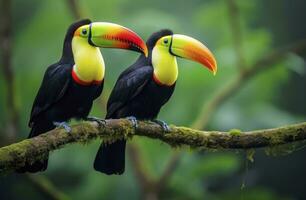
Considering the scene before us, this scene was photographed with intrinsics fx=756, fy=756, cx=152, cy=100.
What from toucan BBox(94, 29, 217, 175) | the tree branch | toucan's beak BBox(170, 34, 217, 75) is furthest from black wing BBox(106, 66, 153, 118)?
the tree branch

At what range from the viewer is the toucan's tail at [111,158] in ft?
14.0

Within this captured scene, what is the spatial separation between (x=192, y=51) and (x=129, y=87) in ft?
1.37

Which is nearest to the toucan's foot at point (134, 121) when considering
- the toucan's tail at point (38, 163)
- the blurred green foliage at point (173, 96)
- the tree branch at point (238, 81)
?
the toucan's tail at point (38, 163)

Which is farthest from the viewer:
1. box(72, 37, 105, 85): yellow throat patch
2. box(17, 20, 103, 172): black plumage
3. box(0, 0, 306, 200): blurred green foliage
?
box(0, 0, 306, 200): blurred green foliage

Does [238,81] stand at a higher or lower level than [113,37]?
higher

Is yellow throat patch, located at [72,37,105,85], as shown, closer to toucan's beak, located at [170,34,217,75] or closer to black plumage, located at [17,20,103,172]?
black plumage, located at [17,20,103,172]

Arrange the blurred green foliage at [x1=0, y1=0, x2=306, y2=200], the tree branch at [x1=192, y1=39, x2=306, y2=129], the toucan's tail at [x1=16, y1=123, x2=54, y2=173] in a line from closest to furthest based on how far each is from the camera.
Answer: the toucan's tail at [x1=16, y1=123, x2=54, y2=173] < the tree branch at [x1=192, y1=39, x2=306, y2=129] < the blurred green foliage at [x1=0, y1=0, x2=306, y2=200]

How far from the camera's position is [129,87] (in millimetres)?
4367

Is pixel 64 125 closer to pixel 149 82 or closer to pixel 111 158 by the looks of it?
pixel 111 158

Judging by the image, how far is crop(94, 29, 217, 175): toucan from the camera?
4.29 metres

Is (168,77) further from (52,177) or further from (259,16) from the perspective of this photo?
(259,16)

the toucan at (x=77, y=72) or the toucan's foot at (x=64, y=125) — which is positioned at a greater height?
the toucan at (x=77, y=72)

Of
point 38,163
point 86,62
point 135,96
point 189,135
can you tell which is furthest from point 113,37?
point 38,163

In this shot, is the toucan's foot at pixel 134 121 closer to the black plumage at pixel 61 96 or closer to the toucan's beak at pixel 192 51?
the black plumage at pixel 61 96
